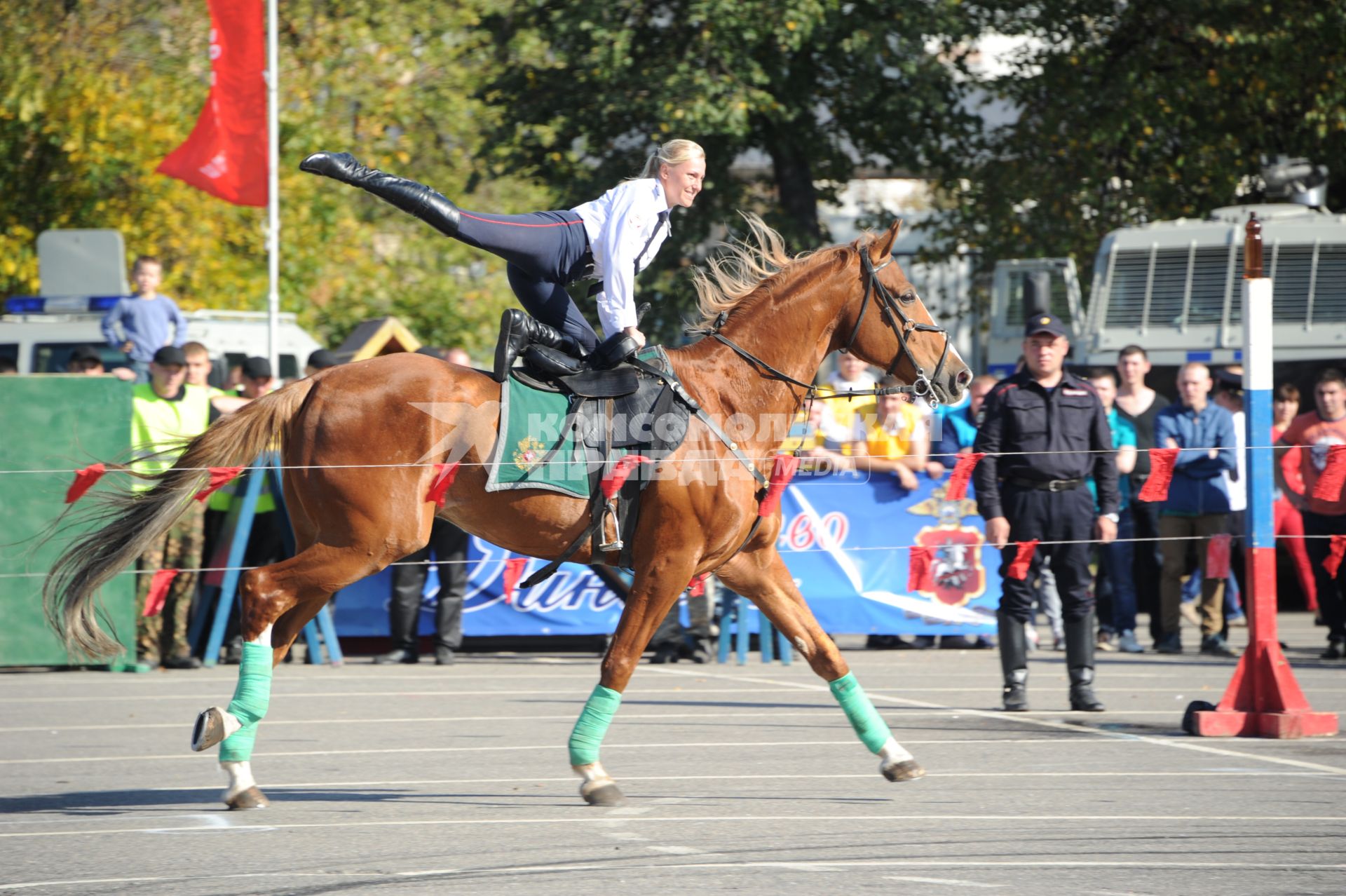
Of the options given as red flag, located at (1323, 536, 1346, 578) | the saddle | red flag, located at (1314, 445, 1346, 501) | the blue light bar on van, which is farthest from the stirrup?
the blue light bar on van

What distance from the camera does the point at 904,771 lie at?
7148 millimetres

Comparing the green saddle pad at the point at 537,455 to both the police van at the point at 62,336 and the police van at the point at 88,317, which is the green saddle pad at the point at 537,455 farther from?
the police van at the point at 88,317

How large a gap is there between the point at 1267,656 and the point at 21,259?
19819 mm

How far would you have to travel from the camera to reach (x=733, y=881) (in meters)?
5.57

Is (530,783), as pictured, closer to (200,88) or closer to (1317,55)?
(1317,55)

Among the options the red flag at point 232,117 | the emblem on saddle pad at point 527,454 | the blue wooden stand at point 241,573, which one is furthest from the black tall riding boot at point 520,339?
the red flag at point 232,117

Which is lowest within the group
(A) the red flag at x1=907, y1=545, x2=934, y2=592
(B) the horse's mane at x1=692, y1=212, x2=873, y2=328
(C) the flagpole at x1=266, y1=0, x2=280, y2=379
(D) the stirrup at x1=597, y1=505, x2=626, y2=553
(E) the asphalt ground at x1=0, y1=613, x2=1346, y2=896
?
(E) the asphalt ground at x1=0, y1=613, x2=1346, y2=896

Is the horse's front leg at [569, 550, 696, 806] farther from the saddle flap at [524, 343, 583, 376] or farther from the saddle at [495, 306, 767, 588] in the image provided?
the saddle flap at [524, 343, 583, 376]

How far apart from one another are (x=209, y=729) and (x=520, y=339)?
6.88ft

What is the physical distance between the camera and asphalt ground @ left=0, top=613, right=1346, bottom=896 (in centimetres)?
571

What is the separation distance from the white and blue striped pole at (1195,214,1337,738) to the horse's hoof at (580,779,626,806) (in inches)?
141

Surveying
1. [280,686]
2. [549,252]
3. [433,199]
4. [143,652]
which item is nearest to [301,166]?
[433,199]

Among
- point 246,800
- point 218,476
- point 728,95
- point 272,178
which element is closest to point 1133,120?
point 728,95

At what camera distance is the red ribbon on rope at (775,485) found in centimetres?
742
